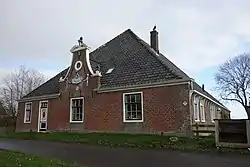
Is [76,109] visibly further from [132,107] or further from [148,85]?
[148,85]

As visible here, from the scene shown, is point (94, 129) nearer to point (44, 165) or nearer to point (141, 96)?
Result: point (141, 96)

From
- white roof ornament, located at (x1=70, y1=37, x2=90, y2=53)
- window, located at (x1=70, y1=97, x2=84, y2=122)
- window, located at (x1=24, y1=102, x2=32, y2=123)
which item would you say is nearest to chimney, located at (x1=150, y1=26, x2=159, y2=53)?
white roof ornament, located at (x1=70, y1=37, x2=90, y2=53)

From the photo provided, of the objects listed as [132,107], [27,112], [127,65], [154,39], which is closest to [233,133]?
[132,107]

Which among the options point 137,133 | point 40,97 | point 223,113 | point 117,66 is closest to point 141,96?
point 137,133

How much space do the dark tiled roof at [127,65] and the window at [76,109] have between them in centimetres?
244

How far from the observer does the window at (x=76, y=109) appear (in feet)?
66.1

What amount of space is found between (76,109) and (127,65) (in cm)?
524

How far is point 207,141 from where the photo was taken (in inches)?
493

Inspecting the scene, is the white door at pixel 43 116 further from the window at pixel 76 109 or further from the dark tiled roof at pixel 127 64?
the window at pixel 76 109

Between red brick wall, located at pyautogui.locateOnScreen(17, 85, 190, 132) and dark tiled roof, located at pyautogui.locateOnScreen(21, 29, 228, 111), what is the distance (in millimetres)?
854

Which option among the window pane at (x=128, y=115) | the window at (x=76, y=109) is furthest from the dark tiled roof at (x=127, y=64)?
the window at (x=76, y=109)

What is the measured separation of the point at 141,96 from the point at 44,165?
1110cm

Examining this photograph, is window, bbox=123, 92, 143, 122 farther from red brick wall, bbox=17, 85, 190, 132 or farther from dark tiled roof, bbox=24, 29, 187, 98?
dark tiled roof, bbox=24, 29, 187, 98

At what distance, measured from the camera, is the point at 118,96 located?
18.2 meters
